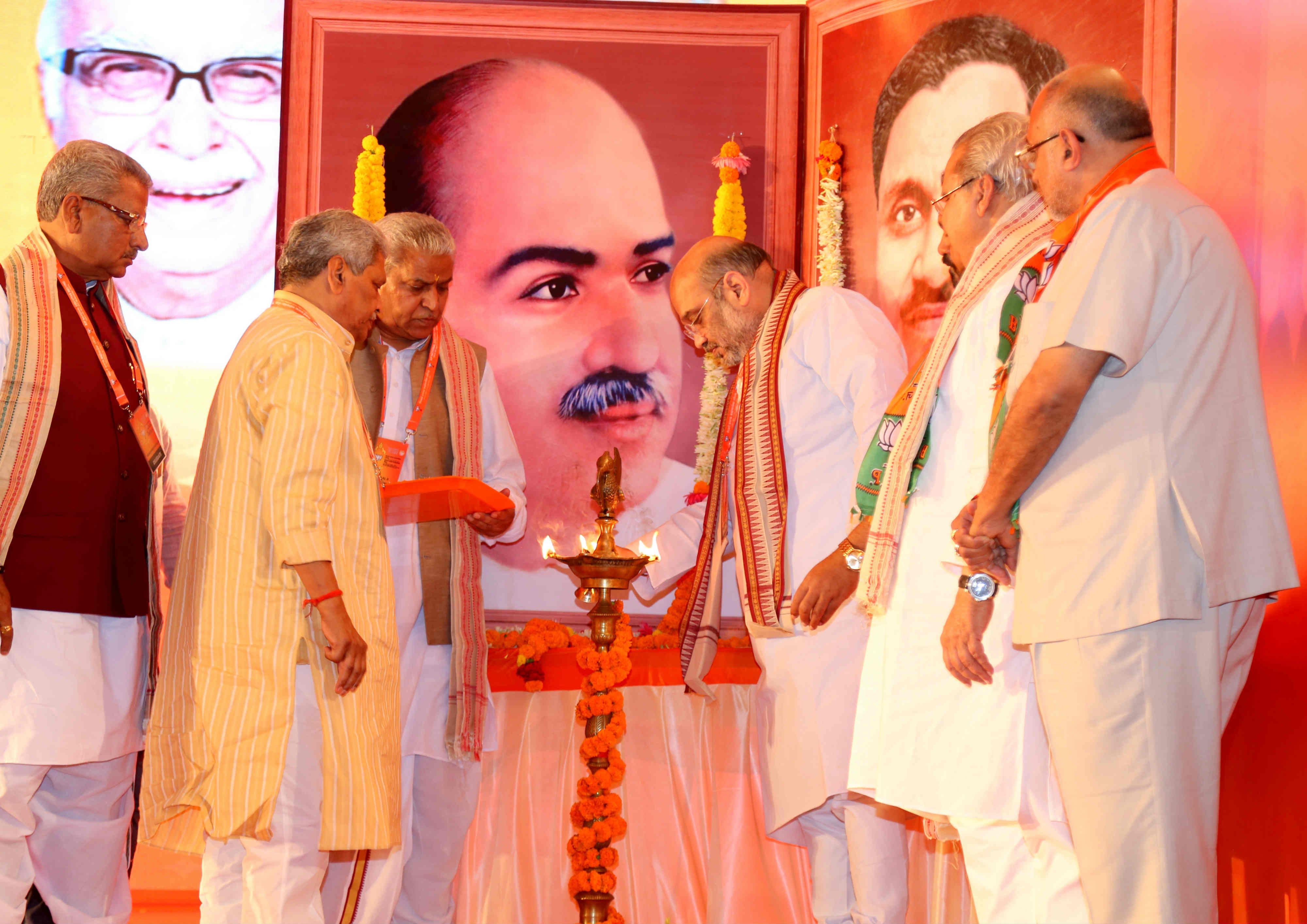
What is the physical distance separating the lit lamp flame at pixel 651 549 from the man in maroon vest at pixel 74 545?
1716 mm

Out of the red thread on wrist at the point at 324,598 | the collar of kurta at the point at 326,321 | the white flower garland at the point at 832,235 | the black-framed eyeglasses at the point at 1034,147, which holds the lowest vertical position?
the red thread on wrist at the point at 324,598

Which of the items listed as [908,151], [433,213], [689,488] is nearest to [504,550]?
[689,488]

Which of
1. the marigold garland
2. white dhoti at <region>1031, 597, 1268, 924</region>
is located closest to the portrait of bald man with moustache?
the marigold garland

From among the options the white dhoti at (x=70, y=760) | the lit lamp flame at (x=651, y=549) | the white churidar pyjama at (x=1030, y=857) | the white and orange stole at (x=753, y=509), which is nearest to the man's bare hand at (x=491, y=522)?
the lit lamp flame at (x=651, y=549)

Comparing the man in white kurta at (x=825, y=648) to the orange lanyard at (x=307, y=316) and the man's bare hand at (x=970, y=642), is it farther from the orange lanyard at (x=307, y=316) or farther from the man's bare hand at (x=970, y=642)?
the orange lanyard at (x=307, y=316)

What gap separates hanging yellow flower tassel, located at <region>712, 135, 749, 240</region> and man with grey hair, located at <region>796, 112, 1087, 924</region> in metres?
2.09

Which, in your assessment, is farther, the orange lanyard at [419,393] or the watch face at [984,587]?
the orange lanyard at [419,393]

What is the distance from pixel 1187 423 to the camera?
242 cm

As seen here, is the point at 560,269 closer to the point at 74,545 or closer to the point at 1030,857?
the point at 74,545

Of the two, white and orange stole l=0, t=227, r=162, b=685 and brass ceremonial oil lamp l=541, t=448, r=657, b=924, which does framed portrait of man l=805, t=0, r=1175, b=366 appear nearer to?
brass ceremonial oil lamp l=541, t=448, r=657, b=924

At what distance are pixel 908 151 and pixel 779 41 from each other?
86 cm

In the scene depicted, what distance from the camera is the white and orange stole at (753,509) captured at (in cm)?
411

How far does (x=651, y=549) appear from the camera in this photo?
14.9 feet

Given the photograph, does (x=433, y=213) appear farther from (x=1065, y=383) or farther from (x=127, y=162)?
(x=1065, y=383)
